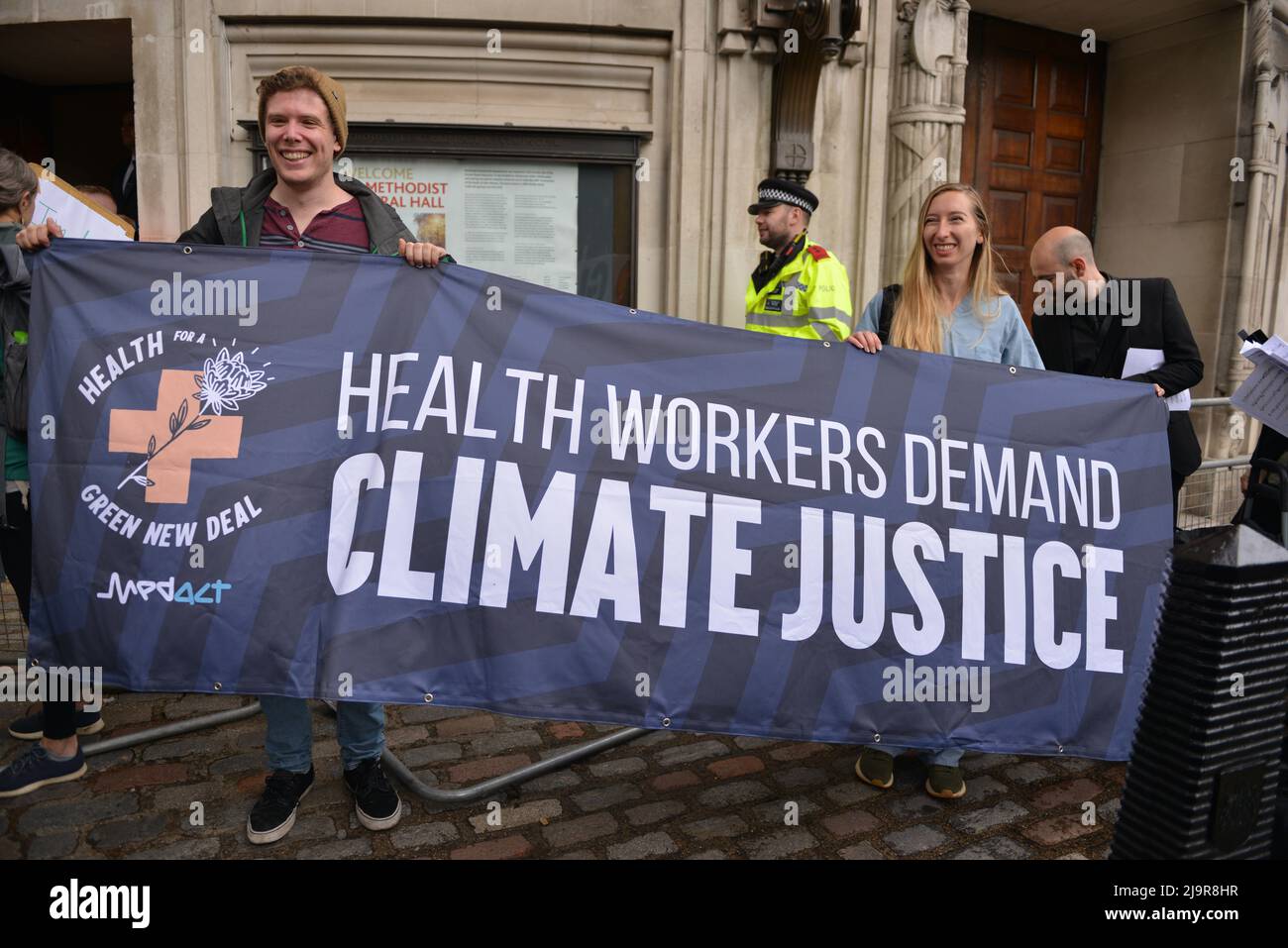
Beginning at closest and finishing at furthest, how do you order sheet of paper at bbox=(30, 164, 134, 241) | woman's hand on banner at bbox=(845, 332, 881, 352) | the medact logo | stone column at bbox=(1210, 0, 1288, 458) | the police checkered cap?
1. the medact logo
2. woman's hand on banner at bbox=(845, 332, 881, 352)
3. sheet of paper at bbox=(30, 164, 134, 241)
4. the police checkered cap
5. stone column at bbox=(1210, 0, 1288, 458)

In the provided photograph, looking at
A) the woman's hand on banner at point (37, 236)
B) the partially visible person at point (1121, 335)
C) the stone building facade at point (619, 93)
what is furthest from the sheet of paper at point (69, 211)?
the partially visible person at point (1121, 335)

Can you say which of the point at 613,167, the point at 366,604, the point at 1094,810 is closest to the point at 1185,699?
the point at 1094,810

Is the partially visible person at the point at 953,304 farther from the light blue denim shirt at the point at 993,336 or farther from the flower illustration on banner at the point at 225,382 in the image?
the flower illustration on banner at the point at 225,382

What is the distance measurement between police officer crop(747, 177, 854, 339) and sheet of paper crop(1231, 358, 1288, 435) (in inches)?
63.2

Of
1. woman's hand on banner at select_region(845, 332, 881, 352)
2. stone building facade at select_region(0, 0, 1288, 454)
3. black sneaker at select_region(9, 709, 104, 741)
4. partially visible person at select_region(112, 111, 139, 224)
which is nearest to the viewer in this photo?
woman's hand on banner at select_region(845, 332, 881, 352)

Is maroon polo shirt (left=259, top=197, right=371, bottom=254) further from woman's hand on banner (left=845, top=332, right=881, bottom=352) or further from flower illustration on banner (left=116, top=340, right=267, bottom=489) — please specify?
woman's hand on banner (left=845, top=332, right=881, bottom=352)

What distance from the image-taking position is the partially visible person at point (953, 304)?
141 inches

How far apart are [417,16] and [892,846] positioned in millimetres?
5913

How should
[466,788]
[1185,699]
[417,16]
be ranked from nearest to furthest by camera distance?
[1185,699]
[466,788]
[417,16]

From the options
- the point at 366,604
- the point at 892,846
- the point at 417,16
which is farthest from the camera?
the point at 417,16

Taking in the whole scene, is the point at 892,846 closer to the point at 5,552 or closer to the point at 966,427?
the point at 966,427

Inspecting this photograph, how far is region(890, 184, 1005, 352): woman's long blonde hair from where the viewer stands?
3.59 metres

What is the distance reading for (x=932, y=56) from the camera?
707cm

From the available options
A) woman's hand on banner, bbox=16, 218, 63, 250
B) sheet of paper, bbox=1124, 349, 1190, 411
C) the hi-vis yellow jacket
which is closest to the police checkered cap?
the hi-vis yellow jacket
